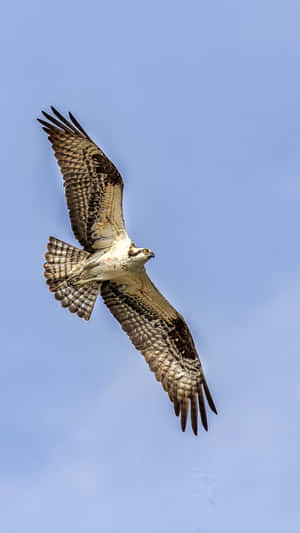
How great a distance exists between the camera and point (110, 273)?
21.3 meters

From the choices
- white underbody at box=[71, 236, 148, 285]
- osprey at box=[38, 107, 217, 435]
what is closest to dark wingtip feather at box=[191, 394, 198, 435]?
osprey at box=[38, 107, 217, 435]

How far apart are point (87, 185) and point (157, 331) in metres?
3.59

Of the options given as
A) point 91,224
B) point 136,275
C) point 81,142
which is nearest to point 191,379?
point 136,275

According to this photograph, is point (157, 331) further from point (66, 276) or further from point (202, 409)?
point (66, 276)

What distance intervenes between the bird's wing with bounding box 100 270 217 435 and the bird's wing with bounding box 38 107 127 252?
1175 mm

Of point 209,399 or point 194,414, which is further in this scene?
point 209,399

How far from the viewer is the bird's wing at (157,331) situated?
2153cm

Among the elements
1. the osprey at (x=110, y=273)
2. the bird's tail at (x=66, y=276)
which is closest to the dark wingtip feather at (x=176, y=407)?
the osprey at (x=110, y=273)

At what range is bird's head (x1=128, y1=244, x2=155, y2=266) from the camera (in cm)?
2061

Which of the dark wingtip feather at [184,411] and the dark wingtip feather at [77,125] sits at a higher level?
the dark wingtip feather at [77,125]

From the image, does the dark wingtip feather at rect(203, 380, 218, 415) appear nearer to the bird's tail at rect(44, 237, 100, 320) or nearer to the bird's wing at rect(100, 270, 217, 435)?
the bird's wing at rect(100, 270, 217, 435)

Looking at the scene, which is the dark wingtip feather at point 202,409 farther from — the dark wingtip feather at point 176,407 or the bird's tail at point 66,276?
the bird's tail at point 66,276

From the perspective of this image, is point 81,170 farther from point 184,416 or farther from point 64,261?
point 184,416

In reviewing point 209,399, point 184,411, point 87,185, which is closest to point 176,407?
point 184,411
